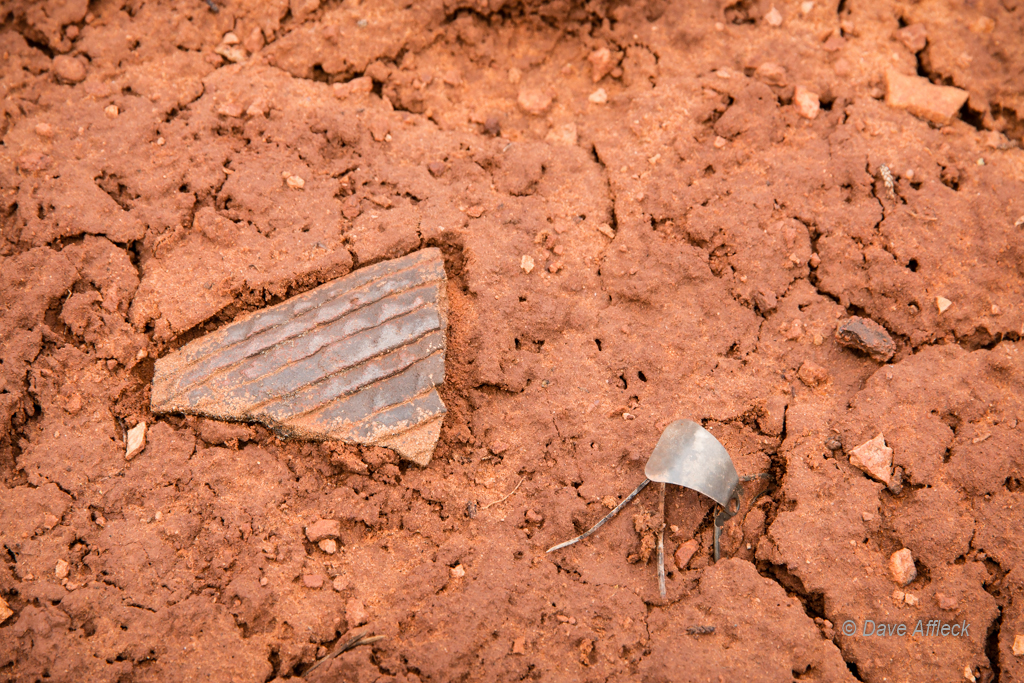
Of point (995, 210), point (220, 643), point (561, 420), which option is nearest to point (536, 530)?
point (561, 420)

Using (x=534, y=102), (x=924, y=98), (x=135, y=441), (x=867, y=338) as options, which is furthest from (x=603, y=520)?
(x=924, y=98)

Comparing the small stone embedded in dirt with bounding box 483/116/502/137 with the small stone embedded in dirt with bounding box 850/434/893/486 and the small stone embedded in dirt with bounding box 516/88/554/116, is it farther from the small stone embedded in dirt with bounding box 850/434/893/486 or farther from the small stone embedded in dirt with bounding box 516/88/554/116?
the small stone embedded in dirt with bounding box 850/434/893/486

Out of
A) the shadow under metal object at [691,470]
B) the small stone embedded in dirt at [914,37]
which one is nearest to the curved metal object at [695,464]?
the shadow under metal object at [691,470]

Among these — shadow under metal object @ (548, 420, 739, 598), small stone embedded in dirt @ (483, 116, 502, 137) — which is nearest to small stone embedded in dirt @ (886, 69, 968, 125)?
small stone embedded in dirt @ (483, 116, 502, 137)

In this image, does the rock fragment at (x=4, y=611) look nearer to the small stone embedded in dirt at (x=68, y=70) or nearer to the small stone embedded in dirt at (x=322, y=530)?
the small stone embedded in dirt at (x=322, y=530)

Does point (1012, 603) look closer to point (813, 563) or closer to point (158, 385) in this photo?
point (813, 563)

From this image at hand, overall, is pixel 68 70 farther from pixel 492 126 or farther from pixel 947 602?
pixel 947 602
